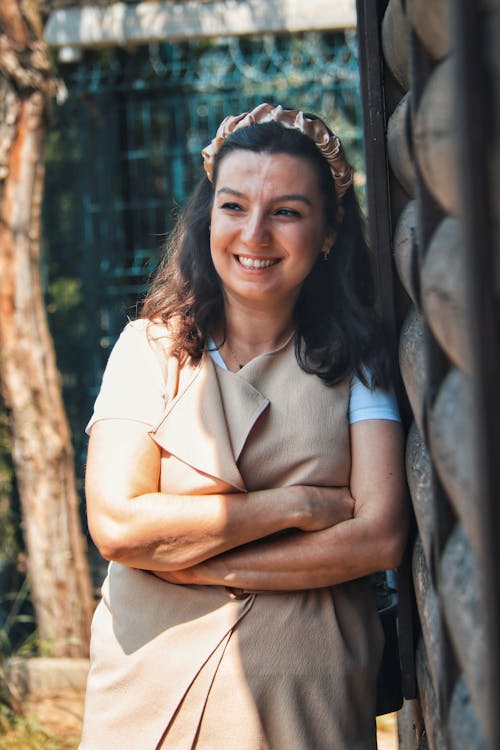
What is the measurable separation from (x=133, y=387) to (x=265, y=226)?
0.48 m

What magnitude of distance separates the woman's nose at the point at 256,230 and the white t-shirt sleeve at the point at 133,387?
352 mm

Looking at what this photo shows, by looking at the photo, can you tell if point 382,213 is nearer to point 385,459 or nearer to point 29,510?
point 385,459

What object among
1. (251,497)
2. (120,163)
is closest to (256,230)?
(251,497)

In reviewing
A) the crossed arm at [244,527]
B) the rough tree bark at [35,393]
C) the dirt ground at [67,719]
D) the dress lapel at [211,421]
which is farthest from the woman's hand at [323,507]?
the rough tree bark at [35,393]

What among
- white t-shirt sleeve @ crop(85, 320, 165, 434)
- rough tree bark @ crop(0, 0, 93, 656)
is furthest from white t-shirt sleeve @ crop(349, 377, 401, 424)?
rough tree bark @ crop(0, 0, 93, 656)

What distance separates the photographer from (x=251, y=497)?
241 cm

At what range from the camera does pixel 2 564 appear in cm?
548

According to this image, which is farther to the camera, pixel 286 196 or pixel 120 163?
pixel 120 163

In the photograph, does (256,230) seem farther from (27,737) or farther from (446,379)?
(27,737)

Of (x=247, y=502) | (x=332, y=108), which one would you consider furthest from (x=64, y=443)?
(x=247, y=502)

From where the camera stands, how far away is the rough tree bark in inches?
195

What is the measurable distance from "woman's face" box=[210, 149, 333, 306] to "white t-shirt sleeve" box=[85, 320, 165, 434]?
0.87ft

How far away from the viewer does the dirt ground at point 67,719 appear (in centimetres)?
467

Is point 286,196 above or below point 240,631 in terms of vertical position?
above
